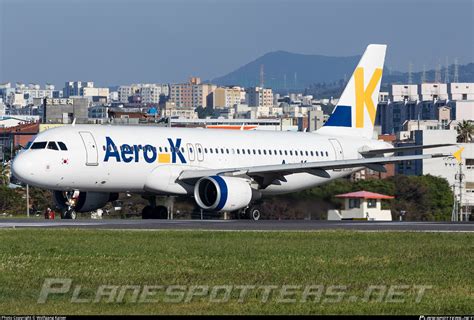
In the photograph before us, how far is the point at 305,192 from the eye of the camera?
61031 millimetres

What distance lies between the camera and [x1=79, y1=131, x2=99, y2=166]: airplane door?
172ft

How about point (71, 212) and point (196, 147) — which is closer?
point (71, 212)

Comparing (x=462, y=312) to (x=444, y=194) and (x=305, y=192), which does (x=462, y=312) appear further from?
(x=444, y=194)

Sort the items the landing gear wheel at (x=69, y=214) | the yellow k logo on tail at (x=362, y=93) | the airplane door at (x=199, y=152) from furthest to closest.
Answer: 1. the yellow k logo on tail at (x=362, y=93)
2. the airplane door at (x=199, y=152)
3. the landing gear wheel at (x=69, y=214)

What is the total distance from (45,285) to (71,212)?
28460mm

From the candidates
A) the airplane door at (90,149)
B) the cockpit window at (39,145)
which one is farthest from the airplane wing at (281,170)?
the cockpit window at (39,145)

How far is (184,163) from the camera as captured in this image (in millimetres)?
56188

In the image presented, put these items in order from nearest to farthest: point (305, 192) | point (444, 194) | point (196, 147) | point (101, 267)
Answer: point (101, 267) → point (196, 147) → point (305, 192) → point (444, 194)

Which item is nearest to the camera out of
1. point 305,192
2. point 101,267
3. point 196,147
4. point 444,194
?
point 101,267

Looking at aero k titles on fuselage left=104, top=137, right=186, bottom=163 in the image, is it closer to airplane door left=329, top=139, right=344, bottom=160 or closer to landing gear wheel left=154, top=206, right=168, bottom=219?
landing gear wheel left=154, top=206, right=168, bottom=219

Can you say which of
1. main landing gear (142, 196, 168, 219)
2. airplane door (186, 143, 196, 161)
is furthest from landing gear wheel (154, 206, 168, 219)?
airplane door (186, 143, 196, 161)

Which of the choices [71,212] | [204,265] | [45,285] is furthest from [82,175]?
[45,285]

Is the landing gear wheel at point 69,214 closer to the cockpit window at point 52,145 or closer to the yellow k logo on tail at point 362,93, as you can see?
A: the cockpit window at point 52,145

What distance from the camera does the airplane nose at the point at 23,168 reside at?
5131 cm
